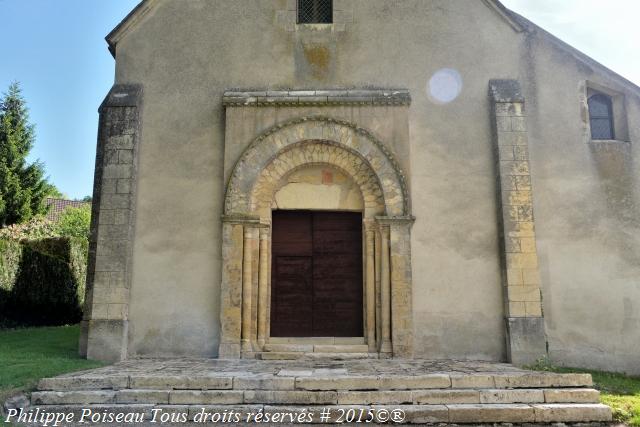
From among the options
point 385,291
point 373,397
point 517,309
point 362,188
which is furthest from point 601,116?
point 373,397

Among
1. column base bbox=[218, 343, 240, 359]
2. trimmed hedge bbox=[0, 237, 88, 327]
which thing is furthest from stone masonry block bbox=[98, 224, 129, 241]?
trimmed hedge bbox=[0, 237, 88, 327]

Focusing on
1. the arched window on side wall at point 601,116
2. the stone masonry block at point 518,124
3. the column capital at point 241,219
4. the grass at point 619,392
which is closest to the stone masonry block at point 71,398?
the column capital at point 241,219

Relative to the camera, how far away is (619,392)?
7125 mm

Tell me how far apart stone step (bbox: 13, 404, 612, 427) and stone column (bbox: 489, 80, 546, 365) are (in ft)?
8.05

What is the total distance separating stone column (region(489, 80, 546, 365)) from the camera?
8.52 metres

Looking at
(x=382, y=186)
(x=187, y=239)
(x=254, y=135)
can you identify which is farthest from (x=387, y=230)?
(x=187, y=239)

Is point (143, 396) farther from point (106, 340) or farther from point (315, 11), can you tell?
point (315, 11)

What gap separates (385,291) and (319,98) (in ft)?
11.6

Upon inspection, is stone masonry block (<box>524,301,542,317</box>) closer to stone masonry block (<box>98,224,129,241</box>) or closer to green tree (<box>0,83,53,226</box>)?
stone masonry block (<box>98,224,129,241</box>)

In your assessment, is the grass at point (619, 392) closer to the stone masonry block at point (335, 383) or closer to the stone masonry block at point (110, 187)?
the stone masonry block at point (335, 383)

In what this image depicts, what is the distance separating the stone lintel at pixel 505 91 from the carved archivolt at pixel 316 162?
7.17 feet

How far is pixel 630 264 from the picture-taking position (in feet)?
29.6

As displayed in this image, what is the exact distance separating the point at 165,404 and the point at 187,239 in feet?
11.4

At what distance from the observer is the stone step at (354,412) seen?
5.80m
